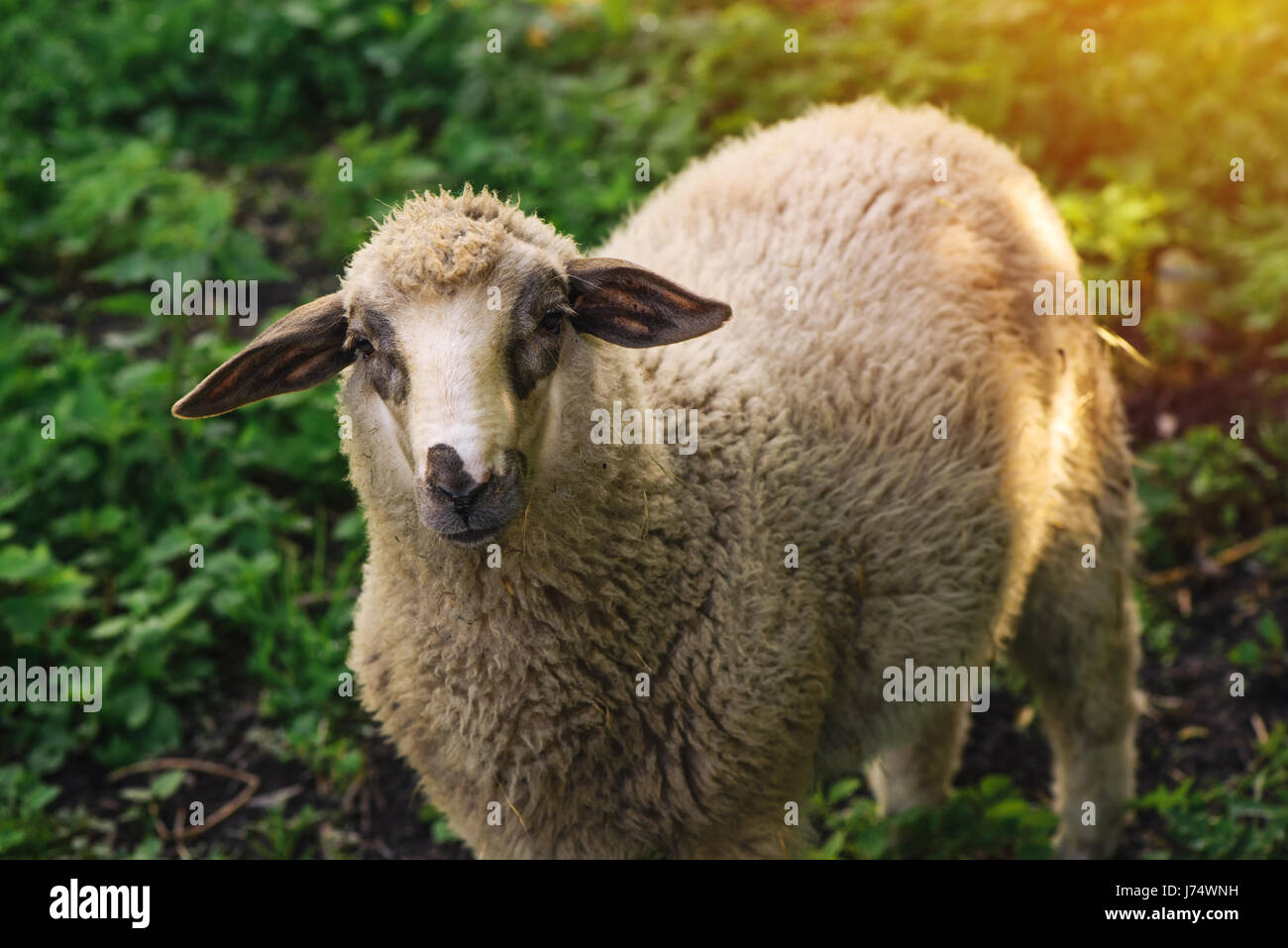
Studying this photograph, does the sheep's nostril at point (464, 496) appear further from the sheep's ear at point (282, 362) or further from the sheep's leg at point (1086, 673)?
the sheep's leg at point (1086, 673)

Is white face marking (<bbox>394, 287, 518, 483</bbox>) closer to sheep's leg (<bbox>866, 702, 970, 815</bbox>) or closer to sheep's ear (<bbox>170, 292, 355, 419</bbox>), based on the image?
sheep's ear (<bbox>170, 292, 355, 419</bbox>)

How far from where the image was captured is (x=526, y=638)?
8.96 feet

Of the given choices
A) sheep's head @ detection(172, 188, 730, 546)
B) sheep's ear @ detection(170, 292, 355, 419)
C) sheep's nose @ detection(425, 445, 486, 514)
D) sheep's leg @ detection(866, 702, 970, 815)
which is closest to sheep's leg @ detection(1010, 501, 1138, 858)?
sheep's leg @ detection(866, 702, 970, 815)

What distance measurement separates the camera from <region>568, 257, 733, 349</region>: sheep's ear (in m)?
2.68

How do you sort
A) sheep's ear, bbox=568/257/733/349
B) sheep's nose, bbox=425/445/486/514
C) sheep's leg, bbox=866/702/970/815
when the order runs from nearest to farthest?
sheep's nose, bbox=425/445/486/514 → sheep's ear, bbox=568/257/733/349 → sheep's leg, bbox=866/702/970/815

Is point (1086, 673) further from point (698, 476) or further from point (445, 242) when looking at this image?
point (445, 242)

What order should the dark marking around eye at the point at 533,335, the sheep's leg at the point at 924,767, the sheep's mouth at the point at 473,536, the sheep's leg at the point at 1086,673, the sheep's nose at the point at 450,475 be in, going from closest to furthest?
the sheep's nose at the point at 450,475 → the sheep's mouth at the point at 473,536 → the dark marking around eye at the point at 533,335 → the sheep's leg at the point at 1086,673 → the sheep's leg at the point at 924,767

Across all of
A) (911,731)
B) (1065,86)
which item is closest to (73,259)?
(911,731)

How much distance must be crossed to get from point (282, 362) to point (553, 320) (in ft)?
2.19

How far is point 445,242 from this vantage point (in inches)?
101

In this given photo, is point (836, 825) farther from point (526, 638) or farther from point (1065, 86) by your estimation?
point (1065, 86)

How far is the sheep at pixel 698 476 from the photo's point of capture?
262cm

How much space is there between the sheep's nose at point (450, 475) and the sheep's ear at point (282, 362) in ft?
1.92

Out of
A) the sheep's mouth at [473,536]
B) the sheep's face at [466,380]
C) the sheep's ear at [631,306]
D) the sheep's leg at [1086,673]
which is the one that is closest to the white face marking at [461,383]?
the sheep's face at [466,380]
